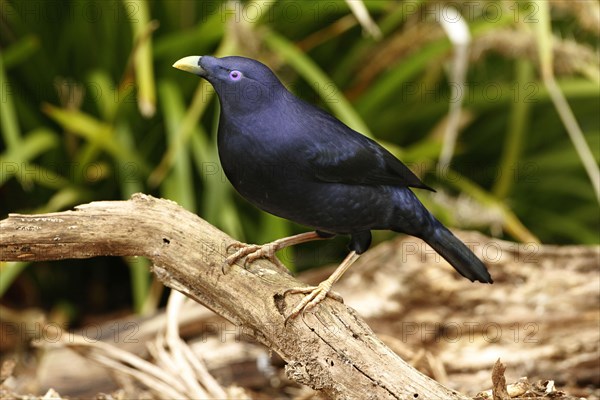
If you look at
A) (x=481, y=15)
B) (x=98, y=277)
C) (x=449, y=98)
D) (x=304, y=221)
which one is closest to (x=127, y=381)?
(x=304, y=221)

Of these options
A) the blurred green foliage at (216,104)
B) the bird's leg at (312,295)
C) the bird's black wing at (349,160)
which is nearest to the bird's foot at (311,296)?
the bird's leg at (312,295)

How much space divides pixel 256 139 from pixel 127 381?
1.04m

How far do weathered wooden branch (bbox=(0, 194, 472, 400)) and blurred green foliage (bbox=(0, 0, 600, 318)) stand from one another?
110cm

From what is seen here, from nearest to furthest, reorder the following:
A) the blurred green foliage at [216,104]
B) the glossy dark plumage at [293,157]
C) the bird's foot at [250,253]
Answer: the glossy dark plumage at [293,157] → the bird's foot at [250,253] → the blurred green foliage at [216,104]

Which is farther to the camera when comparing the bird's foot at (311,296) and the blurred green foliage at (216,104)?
the blurred green foliage at (216,104)

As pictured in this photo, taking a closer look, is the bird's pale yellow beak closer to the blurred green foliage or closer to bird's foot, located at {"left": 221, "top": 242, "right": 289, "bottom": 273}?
bird's foot, located at {"left": 221, "top": 242, "right": 289, "bottom": 273}

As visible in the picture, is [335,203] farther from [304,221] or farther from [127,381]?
[127,381]

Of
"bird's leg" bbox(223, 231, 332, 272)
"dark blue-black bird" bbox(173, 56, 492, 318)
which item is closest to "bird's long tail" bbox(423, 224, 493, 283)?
"dark blue-black bird" bbox(173, 56, 492, 318)

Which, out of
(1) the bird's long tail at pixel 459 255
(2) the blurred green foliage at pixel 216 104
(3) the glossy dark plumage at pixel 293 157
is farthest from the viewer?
(2) the blurred green foliage at pixel 216 104

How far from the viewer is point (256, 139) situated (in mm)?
1759

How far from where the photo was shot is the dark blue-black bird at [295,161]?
177 centimetres

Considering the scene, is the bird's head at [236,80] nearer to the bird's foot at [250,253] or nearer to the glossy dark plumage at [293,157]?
the glossy dark plumage at [293,157]

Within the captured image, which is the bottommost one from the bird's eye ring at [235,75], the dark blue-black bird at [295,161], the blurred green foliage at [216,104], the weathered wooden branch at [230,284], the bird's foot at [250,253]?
the weathered wooden branch at [230,284]

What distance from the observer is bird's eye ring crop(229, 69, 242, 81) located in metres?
1.80
